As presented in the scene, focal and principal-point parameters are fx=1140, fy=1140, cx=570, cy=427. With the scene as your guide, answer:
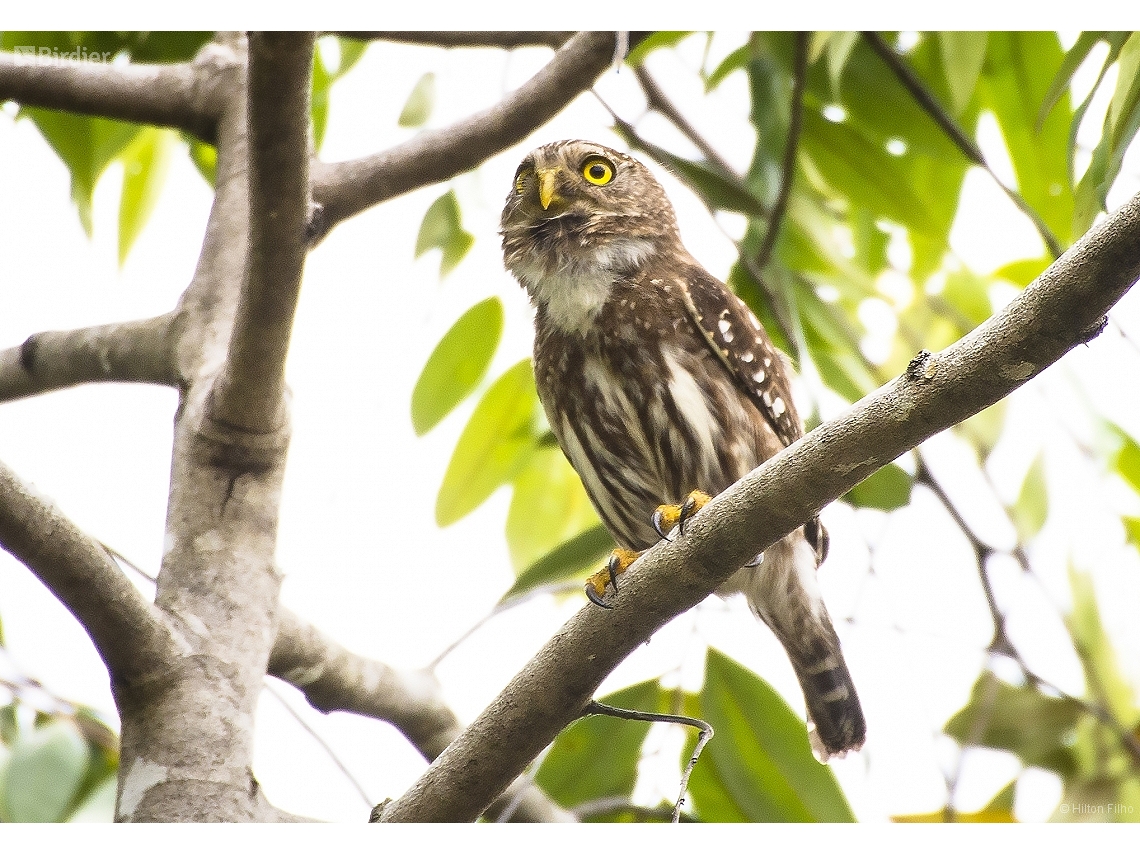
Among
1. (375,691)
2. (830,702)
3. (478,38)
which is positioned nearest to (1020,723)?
(830,702)

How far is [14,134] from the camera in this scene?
2.27 m

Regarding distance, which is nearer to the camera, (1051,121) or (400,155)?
(400,155)

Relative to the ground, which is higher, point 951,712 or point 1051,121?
point 1051,121

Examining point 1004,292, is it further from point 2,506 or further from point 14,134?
point 14,134

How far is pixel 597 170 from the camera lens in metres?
2.24

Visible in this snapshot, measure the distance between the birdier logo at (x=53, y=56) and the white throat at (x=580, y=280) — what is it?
0.90 m

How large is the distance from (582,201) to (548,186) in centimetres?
10

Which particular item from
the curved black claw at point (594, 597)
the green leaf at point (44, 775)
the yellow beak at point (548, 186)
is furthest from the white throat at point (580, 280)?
the green leaf at point (44, 775)

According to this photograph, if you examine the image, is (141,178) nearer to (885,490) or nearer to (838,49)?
(838,49)

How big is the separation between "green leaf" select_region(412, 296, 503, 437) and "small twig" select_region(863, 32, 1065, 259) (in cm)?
91

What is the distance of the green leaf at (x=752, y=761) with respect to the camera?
1910 mm

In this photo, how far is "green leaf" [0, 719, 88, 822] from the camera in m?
1.84
